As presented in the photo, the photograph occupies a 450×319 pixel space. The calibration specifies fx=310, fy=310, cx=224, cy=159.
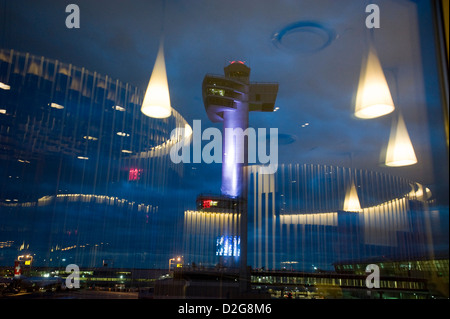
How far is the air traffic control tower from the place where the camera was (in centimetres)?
1844

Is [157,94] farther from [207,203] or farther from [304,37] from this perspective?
[207,203]

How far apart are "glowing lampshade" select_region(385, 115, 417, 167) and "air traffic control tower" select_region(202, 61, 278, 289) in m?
14.1

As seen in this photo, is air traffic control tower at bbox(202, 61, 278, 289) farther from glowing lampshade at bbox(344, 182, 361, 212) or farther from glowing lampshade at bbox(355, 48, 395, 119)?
glowing lampshade at bbox(355, 48, 395, 119)

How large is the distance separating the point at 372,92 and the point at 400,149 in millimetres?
1220

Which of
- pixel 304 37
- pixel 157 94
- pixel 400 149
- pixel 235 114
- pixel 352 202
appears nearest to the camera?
pixel 157 94

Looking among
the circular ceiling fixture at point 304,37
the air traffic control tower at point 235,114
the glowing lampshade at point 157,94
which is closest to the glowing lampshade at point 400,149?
the circular ceiling fixture at point 304,37

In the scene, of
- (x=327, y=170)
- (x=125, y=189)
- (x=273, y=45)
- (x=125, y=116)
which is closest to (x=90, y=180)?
(x=125, y=189)

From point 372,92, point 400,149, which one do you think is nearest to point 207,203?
point 400,149

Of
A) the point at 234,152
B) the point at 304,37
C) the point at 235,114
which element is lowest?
the point at 304,37

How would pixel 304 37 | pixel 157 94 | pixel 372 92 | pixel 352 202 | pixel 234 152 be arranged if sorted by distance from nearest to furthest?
pixel 372 92 < pixel 157 94 < pixel 304 37 < pixel 352 202 < pixel 234 152

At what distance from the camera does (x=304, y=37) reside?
240 inches

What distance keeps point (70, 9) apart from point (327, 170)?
15.8 metres

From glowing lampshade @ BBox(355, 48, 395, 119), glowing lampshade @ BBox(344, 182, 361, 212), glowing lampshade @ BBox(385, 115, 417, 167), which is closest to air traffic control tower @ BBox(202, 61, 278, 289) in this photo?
glowing lampshade @ BBox(344, 182, 361, 212)

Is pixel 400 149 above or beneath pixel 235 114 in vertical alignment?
beneath
